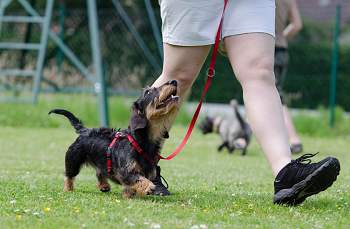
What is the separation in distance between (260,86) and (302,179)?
2.37ft

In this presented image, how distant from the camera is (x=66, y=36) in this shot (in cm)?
1555

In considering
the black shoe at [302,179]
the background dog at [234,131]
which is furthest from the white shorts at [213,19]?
the background dog at [234,131]

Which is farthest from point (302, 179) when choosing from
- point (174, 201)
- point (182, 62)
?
point (182, 62)

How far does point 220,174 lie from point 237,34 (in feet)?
6.81

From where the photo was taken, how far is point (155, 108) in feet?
11.9

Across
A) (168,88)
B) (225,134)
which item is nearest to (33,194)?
(168,88)

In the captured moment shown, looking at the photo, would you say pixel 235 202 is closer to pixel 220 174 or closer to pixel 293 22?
pixel 220 174

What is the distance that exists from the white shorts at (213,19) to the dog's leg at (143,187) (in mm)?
1016

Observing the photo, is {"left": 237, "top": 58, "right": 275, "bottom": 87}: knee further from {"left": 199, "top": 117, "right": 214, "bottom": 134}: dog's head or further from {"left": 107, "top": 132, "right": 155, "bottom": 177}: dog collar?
{"left": 199, "top": 117, "right": 214, "bottom": 134}: dog's head

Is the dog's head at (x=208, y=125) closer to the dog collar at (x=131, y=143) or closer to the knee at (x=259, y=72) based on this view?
the dog collar at (x=131, y=143)

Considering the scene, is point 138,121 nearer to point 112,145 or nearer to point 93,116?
point 112,145

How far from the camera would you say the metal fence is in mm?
13062

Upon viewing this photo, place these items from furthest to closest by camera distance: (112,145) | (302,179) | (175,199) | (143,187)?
(112,145), (175,199), (143,187), (302,179)

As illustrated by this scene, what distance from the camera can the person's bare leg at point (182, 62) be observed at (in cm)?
368
